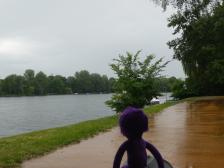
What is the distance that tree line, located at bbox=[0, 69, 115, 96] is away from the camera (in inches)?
4751

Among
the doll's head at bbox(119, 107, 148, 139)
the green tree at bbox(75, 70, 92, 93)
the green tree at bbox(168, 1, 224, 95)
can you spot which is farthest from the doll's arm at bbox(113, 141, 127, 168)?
the green tree at bbox(75, 70, 92, 93)

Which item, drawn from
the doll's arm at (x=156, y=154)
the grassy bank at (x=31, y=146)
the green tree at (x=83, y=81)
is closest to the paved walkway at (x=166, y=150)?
the grassy bank at (x=31, y=146)

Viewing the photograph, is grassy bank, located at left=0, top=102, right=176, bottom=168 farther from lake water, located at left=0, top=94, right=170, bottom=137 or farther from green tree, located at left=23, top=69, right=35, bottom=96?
green tree, located at left=23, top=69, right=35, bottom=96

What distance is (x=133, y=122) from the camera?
4.16 meters

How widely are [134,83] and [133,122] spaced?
853 inches

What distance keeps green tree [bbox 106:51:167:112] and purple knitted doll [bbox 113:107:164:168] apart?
21.1 m

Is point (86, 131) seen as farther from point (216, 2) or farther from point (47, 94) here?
point (47, 94)

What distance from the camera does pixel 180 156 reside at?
870 cm

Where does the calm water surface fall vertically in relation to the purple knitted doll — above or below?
below

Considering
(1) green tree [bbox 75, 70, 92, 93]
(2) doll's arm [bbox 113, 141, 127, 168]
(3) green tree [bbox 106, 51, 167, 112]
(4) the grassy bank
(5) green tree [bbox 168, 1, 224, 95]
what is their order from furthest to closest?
(1) green tree [bbox 75, 70, 92, 93], (5) green tree [bbox 168, 1, 224, 95], (3) green tree [bbox 106, 51, 167, 112], (4) the grassy bank, (2) doll's arm [bbox 113, 141, 127, 168]

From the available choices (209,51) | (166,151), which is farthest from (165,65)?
(166,151)

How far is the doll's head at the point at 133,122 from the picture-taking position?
13.6 feet

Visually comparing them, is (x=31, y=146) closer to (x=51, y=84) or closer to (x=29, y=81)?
(x=29, y=81)

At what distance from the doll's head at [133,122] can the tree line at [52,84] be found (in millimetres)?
113995
